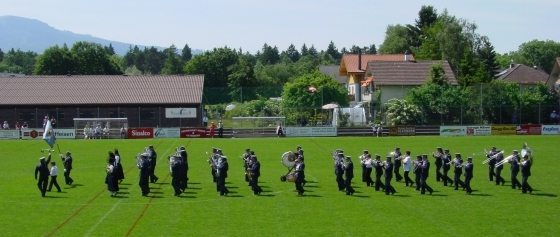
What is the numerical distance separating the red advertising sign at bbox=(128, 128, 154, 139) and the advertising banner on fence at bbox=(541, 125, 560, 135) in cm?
3462

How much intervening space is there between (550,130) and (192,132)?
104 ft

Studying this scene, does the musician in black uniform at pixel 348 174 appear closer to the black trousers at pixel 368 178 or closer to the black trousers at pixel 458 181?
the black trousers at pixel 368 178

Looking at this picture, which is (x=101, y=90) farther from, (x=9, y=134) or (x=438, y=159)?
(x=438, y=159)

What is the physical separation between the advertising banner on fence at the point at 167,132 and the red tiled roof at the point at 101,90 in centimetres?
704

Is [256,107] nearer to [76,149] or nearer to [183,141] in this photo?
[183,141]

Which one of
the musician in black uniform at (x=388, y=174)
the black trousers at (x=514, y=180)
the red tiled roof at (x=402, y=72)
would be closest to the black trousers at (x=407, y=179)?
the musician in black uniform at (x=388, y=174)

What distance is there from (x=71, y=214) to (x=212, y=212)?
431 cm

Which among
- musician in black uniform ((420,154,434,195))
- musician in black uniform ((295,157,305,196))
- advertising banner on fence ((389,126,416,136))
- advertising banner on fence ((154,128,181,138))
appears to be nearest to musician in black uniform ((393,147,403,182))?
musician in black uniform ((420,154,434,195))

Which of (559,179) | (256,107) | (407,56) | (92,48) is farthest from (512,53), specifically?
(559,179)

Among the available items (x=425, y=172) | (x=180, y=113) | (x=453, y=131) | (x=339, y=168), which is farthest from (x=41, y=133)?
(x=425, y=172)

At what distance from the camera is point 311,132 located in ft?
210

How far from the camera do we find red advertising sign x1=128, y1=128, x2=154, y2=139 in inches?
2470

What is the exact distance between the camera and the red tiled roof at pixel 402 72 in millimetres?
78463

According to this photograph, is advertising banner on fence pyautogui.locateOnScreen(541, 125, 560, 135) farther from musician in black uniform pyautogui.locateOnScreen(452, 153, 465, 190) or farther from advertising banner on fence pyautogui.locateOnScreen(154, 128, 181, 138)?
musician in black uniform pyautogui.locateOnScreen(452, 153, 465, 190)
